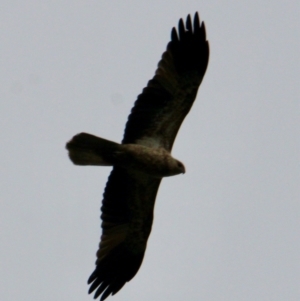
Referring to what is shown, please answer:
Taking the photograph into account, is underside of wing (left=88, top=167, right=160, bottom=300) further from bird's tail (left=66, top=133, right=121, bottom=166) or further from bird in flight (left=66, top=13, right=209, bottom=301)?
bird's tail (left=66, top=133, right=121, bottom=166)

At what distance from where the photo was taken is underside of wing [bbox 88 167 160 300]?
40.9 feet

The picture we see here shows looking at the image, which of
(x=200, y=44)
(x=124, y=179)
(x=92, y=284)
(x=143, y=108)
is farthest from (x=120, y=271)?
(x=200, y=44)

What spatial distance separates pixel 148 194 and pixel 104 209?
1.99 feet

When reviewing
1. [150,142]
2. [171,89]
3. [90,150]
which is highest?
[171,89]

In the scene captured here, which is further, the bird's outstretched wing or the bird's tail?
the bird's outstretched wing

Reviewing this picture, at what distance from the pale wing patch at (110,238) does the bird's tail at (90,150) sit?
3.80ft

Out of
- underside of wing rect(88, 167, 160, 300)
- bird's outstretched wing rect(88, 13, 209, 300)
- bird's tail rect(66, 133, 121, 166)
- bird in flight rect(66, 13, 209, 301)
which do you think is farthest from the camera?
underside of wing rect(88, 167, 160, 300)

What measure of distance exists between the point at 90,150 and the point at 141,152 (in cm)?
63

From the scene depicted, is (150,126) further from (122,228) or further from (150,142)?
(122,228)

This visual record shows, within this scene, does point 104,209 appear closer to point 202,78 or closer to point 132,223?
point 132,223

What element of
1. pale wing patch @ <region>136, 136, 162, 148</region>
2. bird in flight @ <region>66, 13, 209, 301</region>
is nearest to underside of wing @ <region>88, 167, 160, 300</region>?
bird in flight @ <region>66, 13, 209, 301</region>

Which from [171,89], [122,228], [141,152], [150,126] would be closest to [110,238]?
[122,228]

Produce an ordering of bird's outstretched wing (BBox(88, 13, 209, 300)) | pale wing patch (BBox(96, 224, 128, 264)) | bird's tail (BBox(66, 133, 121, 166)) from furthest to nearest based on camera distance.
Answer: pale wing patch (BBox(96, 224, 128, 264)) → bird's outstretched wing (BBox(88, 13, 209, 300)) → bird's tail (BBox(66, 133, 121, 166))

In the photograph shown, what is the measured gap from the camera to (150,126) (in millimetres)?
12094
